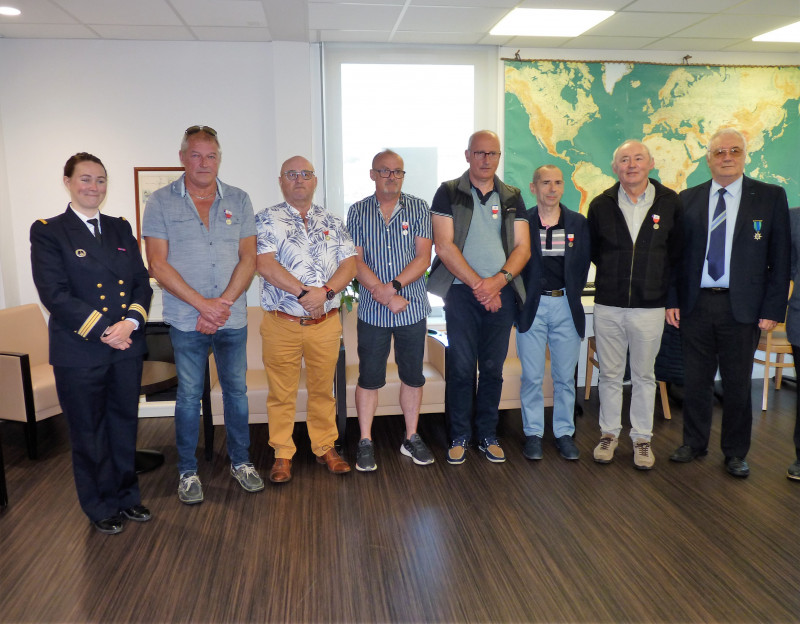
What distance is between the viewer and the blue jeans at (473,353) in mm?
3242

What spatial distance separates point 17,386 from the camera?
343 centimetres

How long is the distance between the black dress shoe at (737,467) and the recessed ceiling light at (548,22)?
319 centimetres

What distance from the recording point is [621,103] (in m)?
5.14

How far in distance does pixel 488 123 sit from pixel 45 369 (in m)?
4.02

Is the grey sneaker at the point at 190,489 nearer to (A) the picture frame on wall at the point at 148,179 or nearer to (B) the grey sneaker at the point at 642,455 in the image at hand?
(B) the grey sneaker at the point at 642,455

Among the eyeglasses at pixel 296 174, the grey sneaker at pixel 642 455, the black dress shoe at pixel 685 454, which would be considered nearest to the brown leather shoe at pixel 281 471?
the eyeglasses at pixel 296 174

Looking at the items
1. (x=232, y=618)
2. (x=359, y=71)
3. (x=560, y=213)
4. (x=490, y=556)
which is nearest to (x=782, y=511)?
(x=490, y=556)

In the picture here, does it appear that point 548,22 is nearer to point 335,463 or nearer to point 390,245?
point 390,245

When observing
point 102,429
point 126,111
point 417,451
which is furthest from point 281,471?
point 126,111

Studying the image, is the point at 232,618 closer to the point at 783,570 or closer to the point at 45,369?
the point at 783,570

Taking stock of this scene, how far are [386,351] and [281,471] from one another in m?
0.87

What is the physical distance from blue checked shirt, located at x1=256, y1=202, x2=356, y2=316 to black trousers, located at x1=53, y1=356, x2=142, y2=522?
74 centimetres

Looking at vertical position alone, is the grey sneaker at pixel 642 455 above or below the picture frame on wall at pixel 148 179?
below

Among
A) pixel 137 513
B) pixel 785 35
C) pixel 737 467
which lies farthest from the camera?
pixel 785 35
